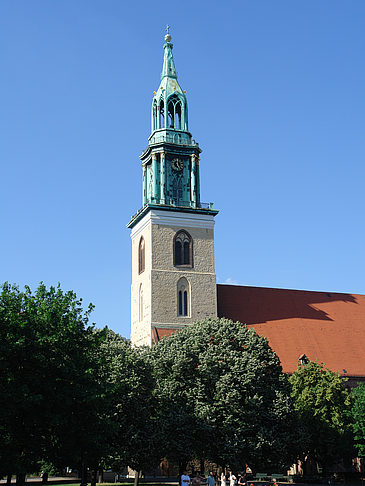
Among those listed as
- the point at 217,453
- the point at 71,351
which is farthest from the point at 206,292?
the point at 71,351

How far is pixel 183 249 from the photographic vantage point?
52.2m

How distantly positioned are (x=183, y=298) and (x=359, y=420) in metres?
17.1

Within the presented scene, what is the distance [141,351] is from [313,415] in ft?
41.9

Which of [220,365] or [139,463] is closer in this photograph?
[139,463]

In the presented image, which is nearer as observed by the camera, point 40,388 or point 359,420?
point 40,388

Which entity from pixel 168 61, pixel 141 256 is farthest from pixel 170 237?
pixel 168 61

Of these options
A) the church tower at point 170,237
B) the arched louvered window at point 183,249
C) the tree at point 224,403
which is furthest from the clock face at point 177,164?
the tree at point 224,403

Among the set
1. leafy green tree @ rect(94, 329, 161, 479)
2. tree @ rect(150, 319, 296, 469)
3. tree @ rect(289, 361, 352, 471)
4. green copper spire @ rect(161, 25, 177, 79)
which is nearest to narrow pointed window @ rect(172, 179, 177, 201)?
green copper spire @ rect(161, 25, 177, 79)

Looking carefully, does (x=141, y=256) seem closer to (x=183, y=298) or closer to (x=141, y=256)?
(x=141, y=256)

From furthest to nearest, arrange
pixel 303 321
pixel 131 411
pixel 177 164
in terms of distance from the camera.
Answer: pixel 303 321 < pixel 177 164 < pixel 131 411

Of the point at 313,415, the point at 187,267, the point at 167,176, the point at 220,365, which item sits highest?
the point at 167,176

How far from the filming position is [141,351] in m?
37.9

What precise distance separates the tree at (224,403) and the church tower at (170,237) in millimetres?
11454

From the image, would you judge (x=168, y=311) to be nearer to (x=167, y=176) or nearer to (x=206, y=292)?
(x=206, y=292)
